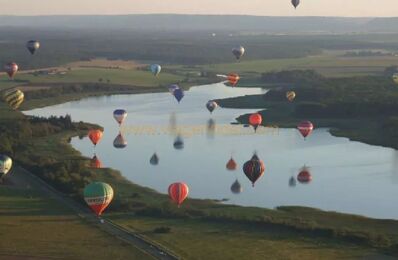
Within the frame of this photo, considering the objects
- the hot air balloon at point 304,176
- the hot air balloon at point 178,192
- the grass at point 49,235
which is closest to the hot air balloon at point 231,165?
the hot air balloon at point 304,176

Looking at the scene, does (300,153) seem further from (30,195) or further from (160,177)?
(30,195)

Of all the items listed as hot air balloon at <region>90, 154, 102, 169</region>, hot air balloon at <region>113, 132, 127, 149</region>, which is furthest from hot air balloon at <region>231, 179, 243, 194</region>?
hot air balloon at <region>113, 132, 127, 149</region>

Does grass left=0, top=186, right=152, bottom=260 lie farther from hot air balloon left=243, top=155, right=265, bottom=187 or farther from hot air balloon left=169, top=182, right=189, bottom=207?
hot air balloon left=243, top=155, right=265, bottom=187

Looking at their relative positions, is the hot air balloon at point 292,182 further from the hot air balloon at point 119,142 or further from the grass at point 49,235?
the hot air balloon at point 119,142

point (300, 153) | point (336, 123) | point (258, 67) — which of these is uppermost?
point (258, 67)

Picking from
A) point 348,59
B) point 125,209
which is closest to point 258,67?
point 348,59

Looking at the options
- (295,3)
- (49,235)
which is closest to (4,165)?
(49,235)

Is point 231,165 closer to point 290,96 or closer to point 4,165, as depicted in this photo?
point 4,165
